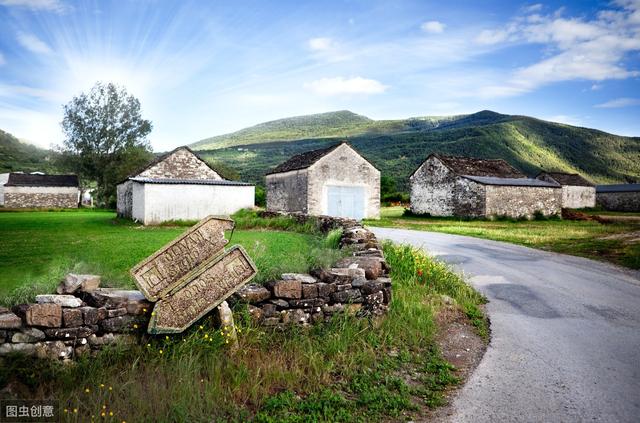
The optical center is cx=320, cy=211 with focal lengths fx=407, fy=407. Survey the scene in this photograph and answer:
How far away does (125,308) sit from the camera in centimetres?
498

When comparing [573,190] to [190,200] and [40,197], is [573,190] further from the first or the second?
[40,197]

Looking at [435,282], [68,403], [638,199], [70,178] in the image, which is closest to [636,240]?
[435,282]

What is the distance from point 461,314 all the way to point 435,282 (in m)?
1.55

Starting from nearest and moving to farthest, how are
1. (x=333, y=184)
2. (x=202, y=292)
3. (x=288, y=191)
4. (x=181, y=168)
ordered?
(x=202, y=292) → (x=181, y=168) → (x=333, y=184) → (x=288, y=191)

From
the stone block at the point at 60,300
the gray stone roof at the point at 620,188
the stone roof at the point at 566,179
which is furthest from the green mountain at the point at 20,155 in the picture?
the gray stone roof at the point at 620,188

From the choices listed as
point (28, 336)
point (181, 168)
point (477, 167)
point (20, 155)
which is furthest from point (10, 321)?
point (20, 155)

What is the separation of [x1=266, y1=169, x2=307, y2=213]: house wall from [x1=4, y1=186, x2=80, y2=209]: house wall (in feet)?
126

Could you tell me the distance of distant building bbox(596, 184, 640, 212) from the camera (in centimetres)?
5622

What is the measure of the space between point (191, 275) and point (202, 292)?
259 millimetres

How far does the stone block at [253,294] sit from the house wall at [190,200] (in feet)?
64.0

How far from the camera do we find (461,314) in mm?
7633

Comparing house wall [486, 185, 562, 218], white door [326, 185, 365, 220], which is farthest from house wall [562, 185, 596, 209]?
white door [326, 185, 365, 220]

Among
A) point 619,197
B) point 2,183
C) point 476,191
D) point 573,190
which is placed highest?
point 2,183

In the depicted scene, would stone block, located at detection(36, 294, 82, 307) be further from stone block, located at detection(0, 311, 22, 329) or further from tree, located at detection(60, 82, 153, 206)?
tree, located at detection(60, 82, 153, 206)
